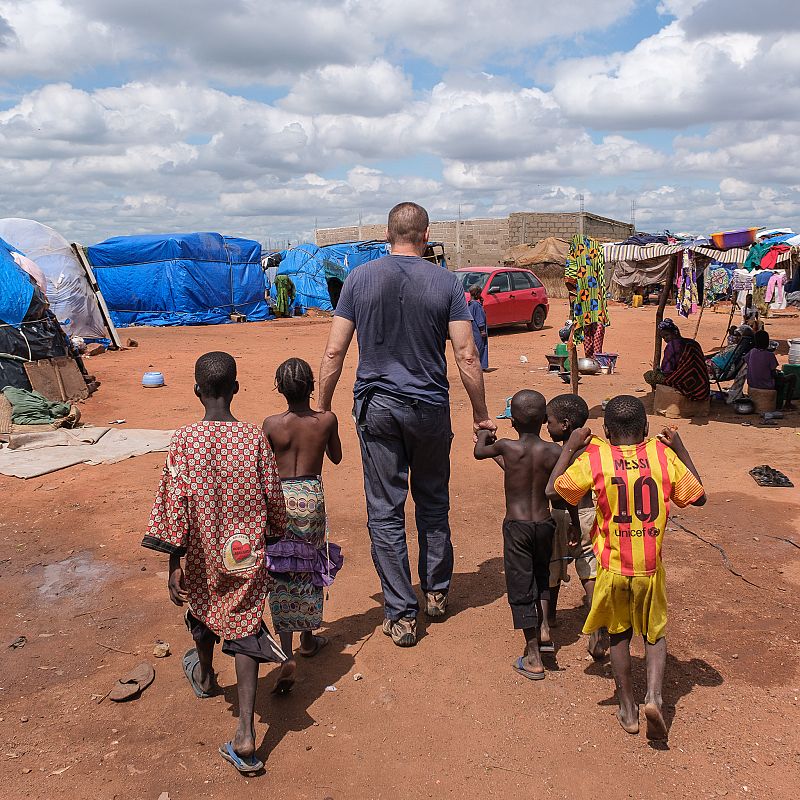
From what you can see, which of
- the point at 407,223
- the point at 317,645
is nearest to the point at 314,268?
the point at 407,223

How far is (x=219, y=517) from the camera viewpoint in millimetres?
2703

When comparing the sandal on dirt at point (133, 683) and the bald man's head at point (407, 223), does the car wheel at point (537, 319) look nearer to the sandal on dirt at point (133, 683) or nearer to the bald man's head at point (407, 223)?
the bald man's head at point (407, 223)

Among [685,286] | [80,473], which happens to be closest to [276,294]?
[685,286]

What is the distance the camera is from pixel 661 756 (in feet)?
8.75

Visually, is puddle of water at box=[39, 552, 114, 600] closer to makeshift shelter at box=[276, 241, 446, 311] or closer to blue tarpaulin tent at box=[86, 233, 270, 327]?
blue tarpaulin tent at box=[86, 233, 270, 327]

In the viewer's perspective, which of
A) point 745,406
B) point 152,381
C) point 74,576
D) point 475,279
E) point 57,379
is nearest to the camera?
point 74,576

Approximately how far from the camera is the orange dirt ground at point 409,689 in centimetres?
259

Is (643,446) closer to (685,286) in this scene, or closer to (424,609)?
(424,609)

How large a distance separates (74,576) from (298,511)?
2234mm

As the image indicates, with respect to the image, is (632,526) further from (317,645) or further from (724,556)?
(724,556)

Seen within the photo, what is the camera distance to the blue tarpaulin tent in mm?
21469

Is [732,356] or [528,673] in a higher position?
[528,673]

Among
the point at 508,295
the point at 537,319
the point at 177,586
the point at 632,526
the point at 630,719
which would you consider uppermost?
the point at 632,526

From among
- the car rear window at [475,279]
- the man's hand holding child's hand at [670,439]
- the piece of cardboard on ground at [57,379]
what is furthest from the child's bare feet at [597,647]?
the car rear window at [475,279]
